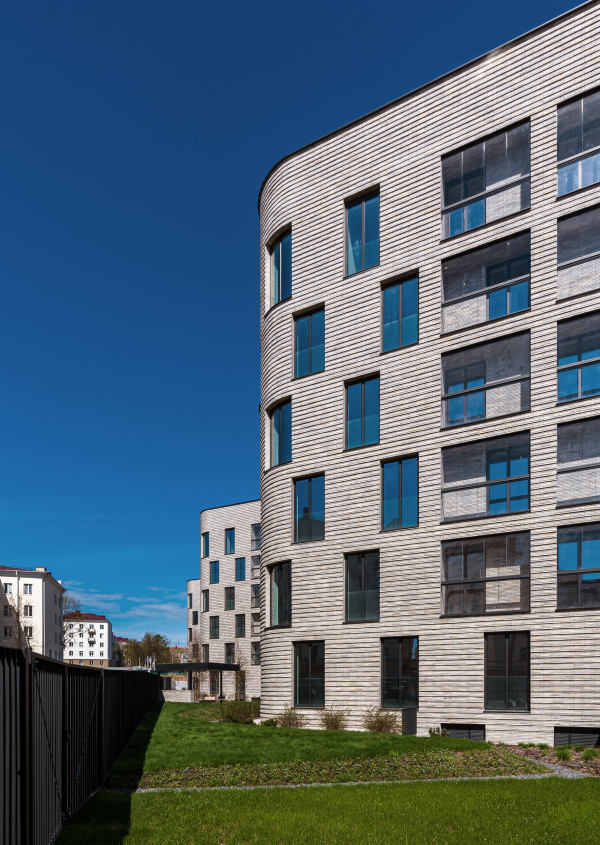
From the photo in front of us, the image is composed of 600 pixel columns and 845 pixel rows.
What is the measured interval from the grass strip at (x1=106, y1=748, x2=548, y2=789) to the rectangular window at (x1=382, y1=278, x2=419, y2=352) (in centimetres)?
1311

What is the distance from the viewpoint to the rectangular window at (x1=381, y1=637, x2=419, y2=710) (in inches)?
922

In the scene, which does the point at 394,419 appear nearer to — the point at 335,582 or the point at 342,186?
the point at 335,582

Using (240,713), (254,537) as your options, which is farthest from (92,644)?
(240,713)

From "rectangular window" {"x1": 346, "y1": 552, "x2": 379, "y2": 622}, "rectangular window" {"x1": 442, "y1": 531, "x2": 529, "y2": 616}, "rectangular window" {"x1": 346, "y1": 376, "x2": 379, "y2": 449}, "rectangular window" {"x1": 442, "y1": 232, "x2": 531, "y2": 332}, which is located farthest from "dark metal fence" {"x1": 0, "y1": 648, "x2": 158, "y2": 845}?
"rectangular window" {"x1": 442, "y1": 232, "x2": 531, "y2": 332}

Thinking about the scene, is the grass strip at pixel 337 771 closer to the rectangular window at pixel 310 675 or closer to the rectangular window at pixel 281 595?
the rectangular window at pixel 310 675

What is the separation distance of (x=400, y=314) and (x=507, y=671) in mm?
11144

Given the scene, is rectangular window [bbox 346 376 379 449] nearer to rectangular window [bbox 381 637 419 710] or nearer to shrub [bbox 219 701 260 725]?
rectangular window [bbox 381 637 419 710]

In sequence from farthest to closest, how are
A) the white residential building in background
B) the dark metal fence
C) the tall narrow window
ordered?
1. the white residential building in background
2. the tall narrow window
3. the dark metal fence

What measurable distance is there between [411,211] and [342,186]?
3.09 meters

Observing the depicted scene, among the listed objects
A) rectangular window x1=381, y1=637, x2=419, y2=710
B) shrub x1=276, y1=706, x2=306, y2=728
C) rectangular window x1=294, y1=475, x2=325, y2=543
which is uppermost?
rectangular window x1=294, y1=475, x2=325, y2=543

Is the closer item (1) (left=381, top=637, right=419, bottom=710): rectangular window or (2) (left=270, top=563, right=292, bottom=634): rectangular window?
(1) (left=381, top=637, right=419, bottom=710): rectangular window

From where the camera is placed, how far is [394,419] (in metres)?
25.0

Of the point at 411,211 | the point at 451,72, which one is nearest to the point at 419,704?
the point at 411,211

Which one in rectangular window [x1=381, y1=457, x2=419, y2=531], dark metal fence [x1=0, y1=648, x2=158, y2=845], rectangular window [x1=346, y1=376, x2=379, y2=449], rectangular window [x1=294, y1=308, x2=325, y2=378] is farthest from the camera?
rectangular window [x1=294, y1=308, x2=325, y2=378]
